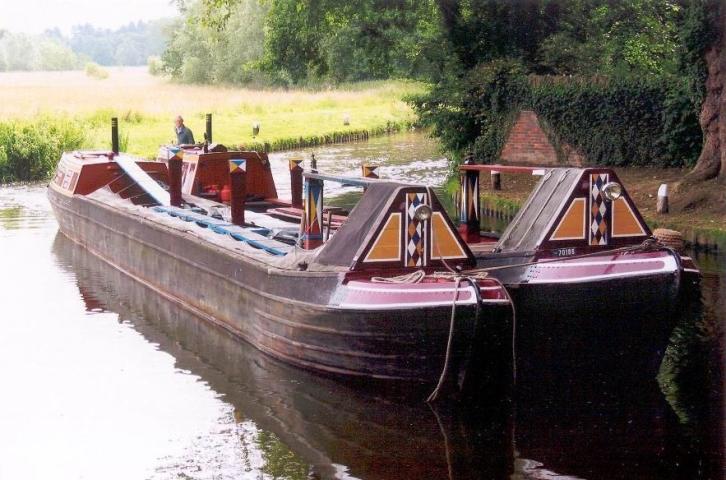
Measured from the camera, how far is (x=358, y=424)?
25.2 feet

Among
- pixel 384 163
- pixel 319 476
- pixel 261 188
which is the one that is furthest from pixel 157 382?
pixel 384 163

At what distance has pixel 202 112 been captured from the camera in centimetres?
3638

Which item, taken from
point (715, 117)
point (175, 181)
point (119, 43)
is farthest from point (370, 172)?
point (119, 43)

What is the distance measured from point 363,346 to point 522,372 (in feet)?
3.93

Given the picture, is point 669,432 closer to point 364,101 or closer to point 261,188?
point 261,188

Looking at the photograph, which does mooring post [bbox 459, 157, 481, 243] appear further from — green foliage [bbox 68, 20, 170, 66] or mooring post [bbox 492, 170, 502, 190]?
green foliage [bbox 68, 20, 170, 66]

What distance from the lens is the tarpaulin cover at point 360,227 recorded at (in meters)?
8.13

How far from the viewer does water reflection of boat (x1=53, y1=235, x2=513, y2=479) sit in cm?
691

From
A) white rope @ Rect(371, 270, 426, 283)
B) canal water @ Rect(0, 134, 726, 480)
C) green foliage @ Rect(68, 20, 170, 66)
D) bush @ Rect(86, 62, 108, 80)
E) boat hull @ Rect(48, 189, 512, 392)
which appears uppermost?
green foliage @ Rect(68, 20, 170, 66)

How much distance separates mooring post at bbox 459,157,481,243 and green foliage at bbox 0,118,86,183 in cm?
1604

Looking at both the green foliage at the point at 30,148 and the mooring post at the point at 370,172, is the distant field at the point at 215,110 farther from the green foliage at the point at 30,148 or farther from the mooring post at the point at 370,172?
the mooring post at the point at 370,172

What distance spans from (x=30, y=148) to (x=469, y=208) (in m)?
16.1

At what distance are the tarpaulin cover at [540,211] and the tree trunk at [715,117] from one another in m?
6.78

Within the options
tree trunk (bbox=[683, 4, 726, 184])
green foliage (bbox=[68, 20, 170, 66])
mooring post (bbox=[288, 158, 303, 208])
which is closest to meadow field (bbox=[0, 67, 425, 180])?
mooring post (bbox=[288, 158, 303, 208])
